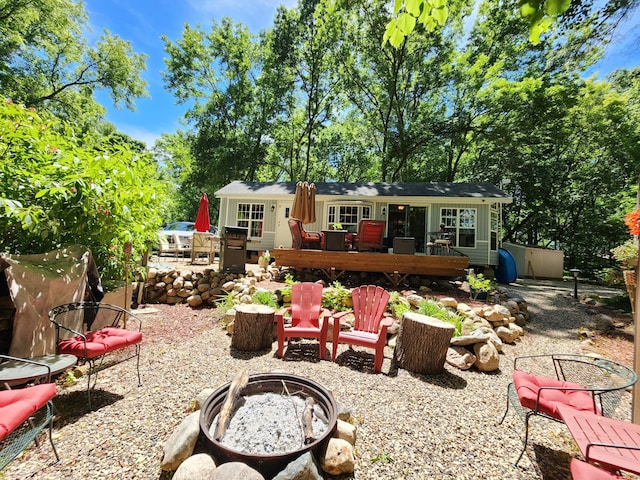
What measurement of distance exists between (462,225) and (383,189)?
10.2 feet

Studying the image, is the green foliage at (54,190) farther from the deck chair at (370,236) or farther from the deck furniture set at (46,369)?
the deck chair at (370,236)

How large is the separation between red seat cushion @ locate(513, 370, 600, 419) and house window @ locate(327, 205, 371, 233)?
8373mm

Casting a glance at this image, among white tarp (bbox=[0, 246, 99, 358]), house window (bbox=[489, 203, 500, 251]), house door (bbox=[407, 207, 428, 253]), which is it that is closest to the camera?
white tarp (bbox=[0, 246, 99, 358])

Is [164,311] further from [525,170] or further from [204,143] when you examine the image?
[525,170]

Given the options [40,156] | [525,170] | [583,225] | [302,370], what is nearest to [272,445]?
[302,370]

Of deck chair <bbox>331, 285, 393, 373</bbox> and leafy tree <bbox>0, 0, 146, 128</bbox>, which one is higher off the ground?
leafy tree <bbox>0, 0, 146, 128</bbox>

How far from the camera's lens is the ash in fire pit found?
1.86 meters

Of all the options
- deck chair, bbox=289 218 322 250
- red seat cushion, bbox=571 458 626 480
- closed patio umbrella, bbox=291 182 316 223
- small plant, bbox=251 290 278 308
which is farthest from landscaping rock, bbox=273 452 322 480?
closed patio umbrella, bbox=291 182 316 223

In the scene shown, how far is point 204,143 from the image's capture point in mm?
16156

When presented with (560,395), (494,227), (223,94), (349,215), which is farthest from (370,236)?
(223,94)

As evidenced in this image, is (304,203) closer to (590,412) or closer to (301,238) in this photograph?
(301,238)

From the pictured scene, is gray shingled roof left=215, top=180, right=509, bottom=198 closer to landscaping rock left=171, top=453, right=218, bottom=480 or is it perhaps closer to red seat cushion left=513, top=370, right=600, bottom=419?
red seat cushion left=513, top=370, right=600, bottom=419

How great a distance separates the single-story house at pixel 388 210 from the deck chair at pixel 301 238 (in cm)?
277

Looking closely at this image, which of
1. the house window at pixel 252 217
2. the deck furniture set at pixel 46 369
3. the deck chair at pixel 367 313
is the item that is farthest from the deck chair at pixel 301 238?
the deck furniture set at pixel 46 369
